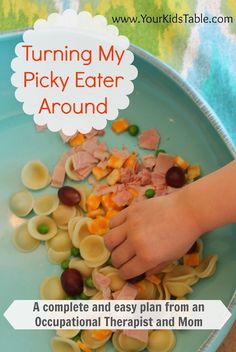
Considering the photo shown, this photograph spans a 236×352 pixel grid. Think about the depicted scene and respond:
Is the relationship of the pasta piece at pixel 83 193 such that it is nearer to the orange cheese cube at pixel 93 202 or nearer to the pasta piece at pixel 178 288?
the orange cheese cube at pixel 93 202

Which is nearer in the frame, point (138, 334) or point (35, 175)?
point (138, 334)

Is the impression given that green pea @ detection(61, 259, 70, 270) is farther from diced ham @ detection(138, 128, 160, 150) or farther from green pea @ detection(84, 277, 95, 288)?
diced ham @ detection(138, 128, 160, 150)

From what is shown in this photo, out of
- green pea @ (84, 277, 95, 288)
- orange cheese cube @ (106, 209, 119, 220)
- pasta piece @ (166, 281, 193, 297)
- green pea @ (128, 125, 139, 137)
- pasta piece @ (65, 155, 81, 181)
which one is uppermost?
green pea @ (128, 125, 139, 137)

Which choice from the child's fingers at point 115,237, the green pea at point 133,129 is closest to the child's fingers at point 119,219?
the child's fingers at point 115,237

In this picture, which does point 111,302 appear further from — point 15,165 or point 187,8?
point 187,8

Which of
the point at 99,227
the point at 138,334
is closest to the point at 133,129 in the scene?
the point at 99,227

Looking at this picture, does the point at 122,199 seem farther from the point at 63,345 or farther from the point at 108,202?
the point at 63,345

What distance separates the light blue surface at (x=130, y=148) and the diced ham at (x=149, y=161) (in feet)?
0.07

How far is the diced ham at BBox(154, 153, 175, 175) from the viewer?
61cm

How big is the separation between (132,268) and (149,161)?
0.13m

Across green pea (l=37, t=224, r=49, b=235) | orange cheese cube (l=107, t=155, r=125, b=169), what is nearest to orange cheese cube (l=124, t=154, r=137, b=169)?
orange cheese cube (l=107, t=155, r=125, b=169)

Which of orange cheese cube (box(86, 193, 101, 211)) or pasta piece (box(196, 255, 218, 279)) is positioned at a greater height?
orange cheese cube (box(86, 193, 101, 211))

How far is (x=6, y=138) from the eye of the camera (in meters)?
0.68

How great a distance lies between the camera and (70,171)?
630 mm
